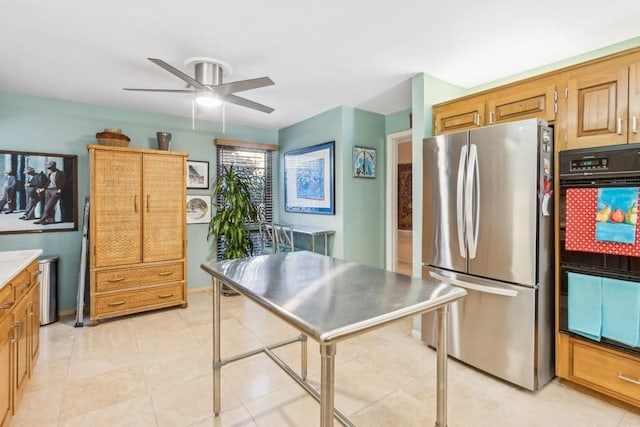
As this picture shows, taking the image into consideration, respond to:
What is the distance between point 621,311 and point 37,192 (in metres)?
5.11

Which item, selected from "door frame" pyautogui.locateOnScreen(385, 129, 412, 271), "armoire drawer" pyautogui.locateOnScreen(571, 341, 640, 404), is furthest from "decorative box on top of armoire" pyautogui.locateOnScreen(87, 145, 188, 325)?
"armoire drawer" pyautogui.locateOnScreen(571, 341, 640, 404)

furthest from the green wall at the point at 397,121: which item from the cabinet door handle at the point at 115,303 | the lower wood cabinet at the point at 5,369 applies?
the lower wood cabinet at the point at 5,369

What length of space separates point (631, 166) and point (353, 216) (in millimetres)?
2511

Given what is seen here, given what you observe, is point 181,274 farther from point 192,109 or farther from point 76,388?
point 192,109

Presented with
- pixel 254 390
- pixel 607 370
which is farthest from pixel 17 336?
pixel 607 370

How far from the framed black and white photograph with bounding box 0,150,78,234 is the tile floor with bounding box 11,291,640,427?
52.0 inches

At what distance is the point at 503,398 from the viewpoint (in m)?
2.05

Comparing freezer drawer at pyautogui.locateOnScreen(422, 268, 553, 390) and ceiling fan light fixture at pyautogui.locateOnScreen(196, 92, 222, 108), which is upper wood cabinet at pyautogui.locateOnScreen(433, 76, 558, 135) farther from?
ceiling fan light fixture at pyautogui.locateOnScreen(196, 92, 222, 108)

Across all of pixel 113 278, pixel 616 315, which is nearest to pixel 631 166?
pixel 616 315

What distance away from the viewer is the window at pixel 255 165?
4566 millimetres

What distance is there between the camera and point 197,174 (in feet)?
14.4

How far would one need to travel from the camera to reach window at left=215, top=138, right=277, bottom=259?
4566 mm

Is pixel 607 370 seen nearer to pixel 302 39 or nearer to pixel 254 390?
pixel 254 390

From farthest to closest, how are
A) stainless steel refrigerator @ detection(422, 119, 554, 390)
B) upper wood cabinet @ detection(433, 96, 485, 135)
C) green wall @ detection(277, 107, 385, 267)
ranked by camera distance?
green wall @ detection(277, 107, 385, 267) → upper wood cabinet @ detection(433, 96, 485, 135) → stainless steel refrigerator @ detection(422, 119, 554, 390)
